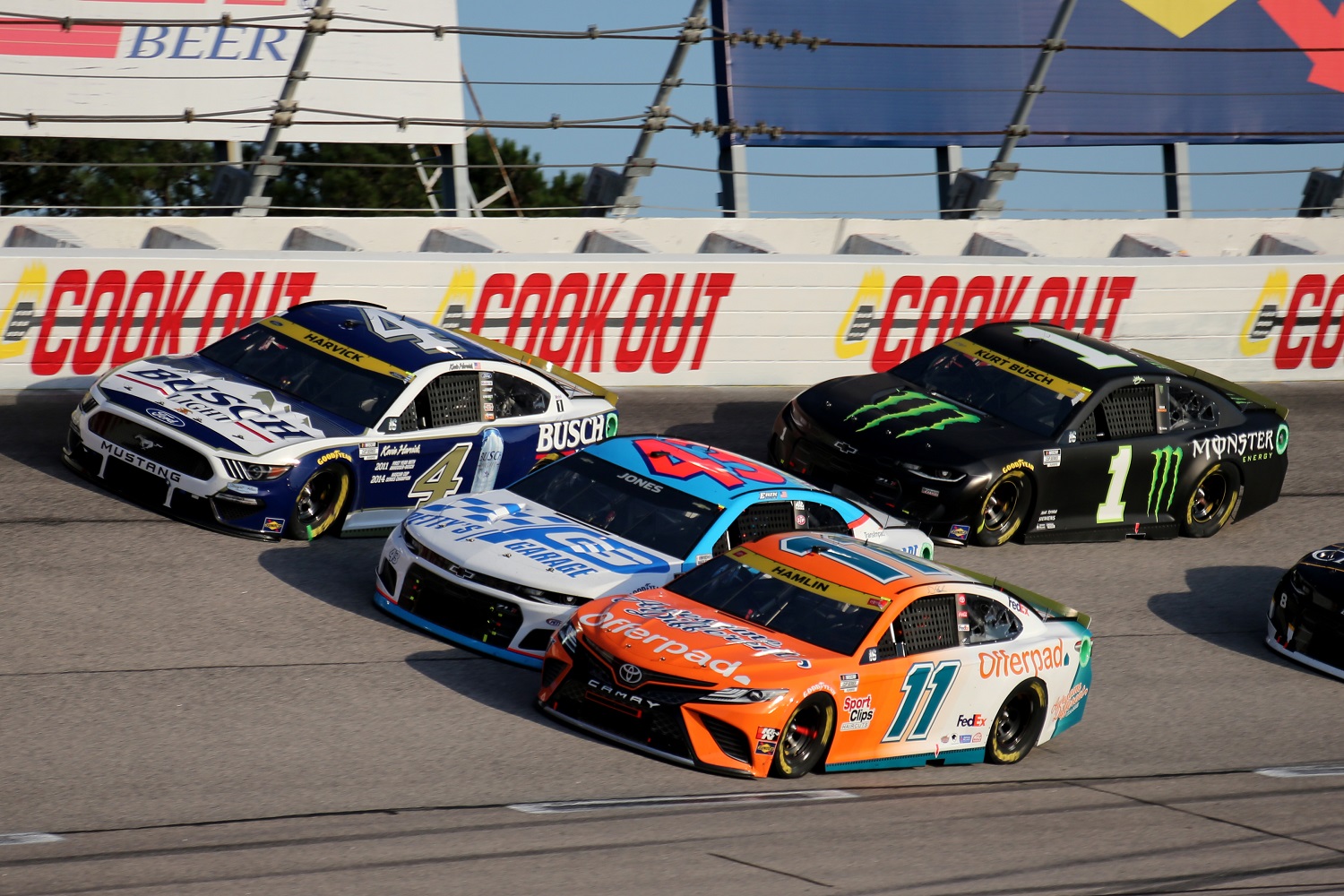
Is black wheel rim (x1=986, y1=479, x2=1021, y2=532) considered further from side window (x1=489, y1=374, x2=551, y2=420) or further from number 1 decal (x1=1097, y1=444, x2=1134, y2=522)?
side window (x1=489, y1=374, x2=551, y2=420)

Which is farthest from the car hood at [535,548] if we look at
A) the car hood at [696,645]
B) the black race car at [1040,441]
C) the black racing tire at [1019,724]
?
the black race car at [1040,441]

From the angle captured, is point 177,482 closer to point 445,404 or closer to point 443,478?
point 443,478

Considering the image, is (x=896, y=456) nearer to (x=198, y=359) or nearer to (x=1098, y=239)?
(x=198, y=359)

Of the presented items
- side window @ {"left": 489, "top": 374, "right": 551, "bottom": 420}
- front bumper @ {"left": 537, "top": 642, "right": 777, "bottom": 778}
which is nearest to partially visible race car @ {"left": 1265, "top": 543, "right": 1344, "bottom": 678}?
front bumper @ {"left": 537, "top": 642, "right": 777, "bottom": 778}

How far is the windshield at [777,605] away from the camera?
9.12 metres

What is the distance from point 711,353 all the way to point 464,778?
9341 mm

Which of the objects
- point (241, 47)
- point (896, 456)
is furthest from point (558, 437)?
point (241, 47)

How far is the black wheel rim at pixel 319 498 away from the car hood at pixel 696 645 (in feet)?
9.95

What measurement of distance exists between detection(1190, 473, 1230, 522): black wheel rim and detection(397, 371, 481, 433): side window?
6.68 metres

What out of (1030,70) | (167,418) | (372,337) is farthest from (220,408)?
(1030,70)

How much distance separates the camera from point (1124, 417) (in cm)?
1414

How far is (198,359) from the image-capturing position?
12.5m

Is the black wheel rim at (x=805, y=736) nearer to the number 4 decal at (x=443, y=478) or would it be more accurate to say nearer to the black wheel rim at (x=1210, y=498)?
the number 4 decal at (x=443, y=478)

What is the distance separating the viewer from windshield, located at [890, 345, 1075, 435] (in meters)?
13.8
